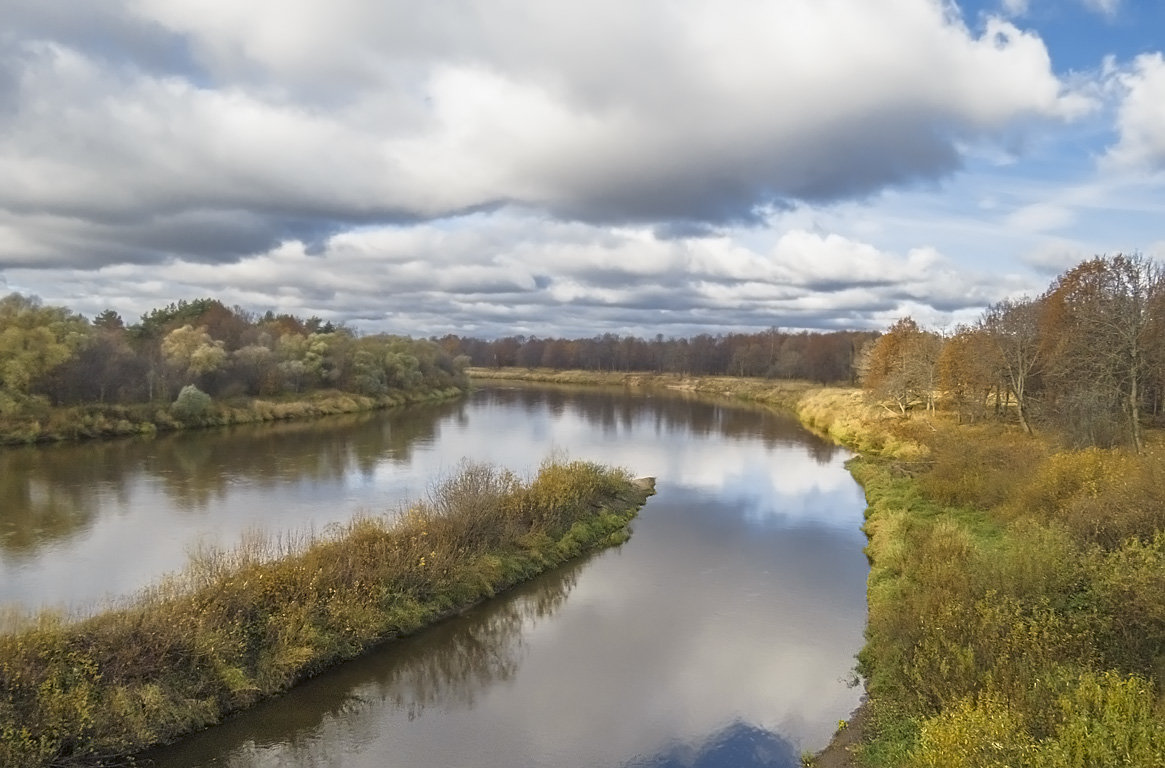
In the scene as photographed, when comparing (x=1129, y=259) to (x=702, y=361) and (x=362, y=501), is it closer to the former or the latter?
(x=362, y=501)

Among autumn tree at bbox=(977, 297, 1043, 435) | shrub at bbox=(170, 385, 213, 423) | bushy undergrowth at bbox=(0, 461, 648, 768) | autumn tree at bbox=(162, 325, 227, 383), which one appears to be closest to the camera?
bushy undergrowth at bbox=(0, 461, 648, 768)

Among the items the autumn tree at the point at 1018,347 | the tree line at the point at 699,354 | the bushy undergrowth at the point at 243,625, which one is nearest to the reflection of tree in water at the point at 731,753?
the bushy undergrowth at the point at 243,625

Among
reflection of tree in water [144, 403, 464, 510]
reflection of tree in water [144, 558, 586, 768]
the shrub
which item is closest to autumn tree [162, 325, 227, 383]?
the shrub

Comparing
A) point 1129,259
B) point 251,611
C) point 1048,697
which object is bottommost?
point 251,611

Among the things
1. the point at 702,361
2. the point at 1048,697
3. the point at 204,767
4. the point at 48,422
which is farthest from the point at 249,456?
the point at 702,361

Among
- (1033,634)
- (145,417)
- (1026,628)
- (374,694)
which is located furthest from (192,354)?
(1033,634)

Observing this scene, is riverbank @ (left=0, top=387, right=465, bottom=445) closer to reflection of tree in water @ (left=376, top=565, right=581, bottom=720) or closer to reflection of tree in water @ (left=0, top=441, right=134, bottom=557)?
reflection of tree in water @ (left=0, top=441, right=134, bottom=557)

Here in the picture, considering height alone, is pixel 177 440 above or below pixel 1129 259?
below
